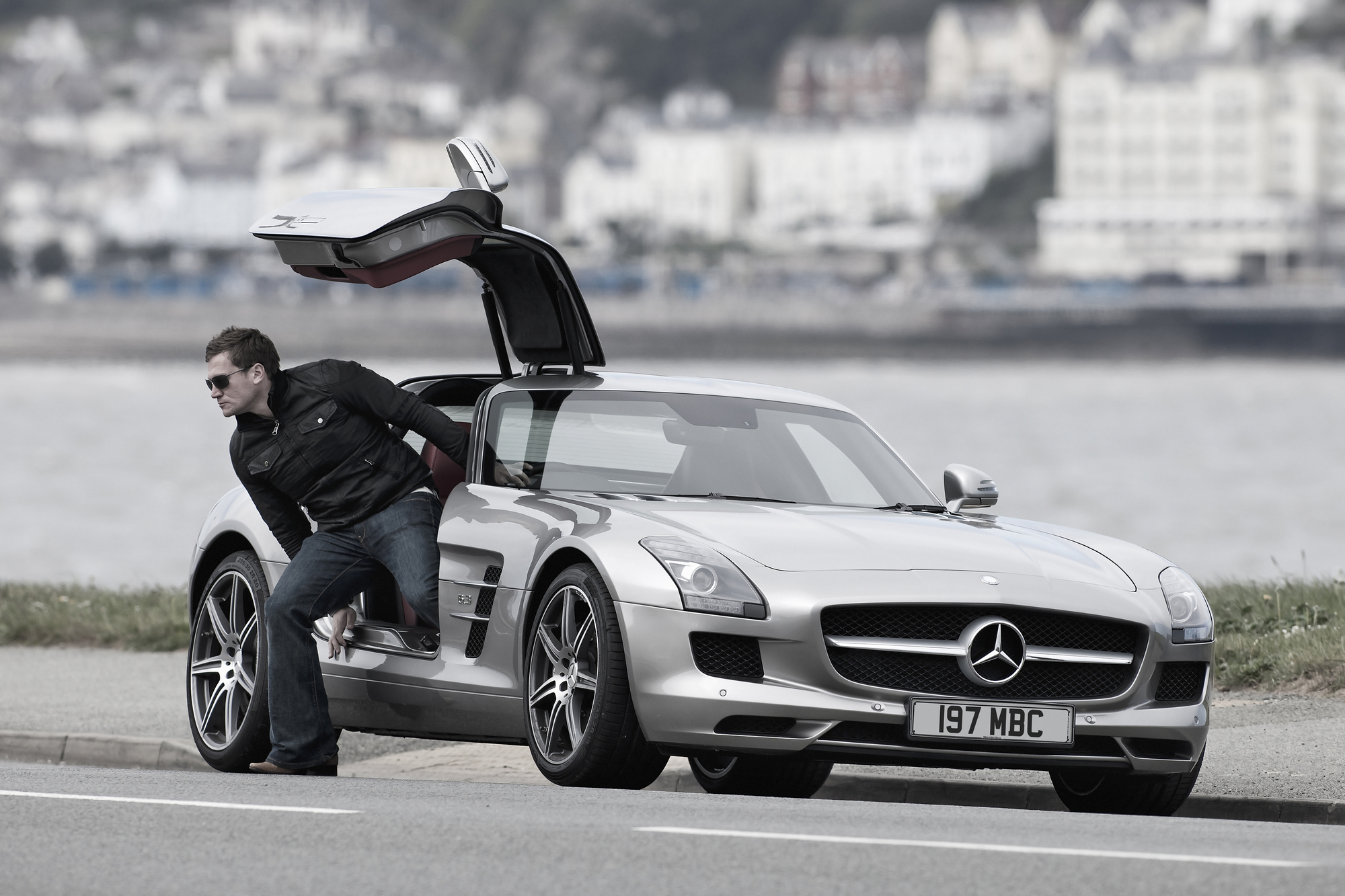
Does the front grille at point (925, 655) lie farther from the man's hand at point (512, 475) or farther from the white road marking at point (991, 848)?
the man's hand at point (512, 475)

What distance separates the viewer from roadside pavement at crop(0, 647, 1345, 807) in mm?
8188

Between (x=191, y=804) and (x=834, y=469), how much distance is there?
2682 millimetres

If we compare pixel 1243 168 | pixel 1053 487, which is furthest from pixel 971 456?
pixel 1243 168

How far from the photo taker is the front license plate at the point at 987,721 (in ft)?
22.6

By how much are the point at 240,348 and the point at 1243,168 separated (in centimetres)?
18828

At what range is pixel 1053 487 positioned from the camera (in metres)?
49.3

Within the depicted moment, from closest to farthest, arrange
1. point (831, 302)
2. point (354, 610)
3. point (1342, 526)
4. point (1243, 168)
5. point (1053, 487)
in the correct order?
point (354, 610), point (1342, 526), point (1053, 487), point (831, 302), point (1243, 168)

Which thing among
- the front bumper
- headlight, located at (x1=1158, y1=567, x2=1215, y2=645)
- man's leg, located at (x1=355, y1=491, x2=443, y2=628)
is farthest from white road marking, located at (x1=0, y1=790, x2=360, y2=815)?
headlight, located at (x1=1158, y1=567, x2=1215, y2=645)

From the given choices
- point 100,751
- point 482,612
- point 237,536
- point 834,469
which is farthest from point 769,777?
point 100,751

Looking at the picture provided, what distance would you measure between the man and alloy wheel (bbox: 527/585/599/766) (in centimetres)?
79

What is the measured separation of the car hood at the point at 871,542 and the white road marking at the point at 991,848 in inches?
43.2

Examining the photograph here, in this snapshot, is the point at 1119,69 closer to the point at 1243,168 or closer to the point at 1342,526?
the point at 1243,168

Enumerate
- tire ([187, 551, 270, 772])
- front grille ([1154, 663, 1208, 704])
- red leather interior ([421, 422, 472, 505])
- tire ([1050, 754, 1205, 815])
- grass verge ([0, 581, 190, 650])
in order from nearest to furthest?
front grille ([1154, 663, 1208, 704]), tire ([1050, 754, 1205, 815]), tire ([187, 551, 270, 772]), red leather interior ([421, 422, 472, 505]), grass verge ([0, 581, 190, 650])

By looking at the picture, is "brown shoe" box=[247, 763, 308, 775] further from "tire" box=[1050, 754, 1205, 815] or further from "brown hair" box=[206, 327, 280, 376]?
"tire" box=[1050, 754, 1205, 815]
